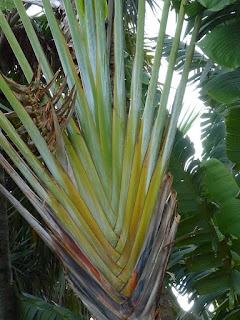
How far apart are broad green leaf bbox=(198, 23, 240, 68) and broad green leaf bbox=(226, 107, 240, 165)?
9.6 inches

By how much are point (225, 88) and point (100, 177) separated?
3.16 ft

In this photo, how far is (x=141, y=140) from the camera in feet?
4.40

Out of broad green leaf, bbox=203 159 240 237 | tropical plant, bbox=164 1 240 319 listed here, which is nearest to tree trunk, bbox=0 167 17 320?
tropical plant, bbox=164 1 240 319

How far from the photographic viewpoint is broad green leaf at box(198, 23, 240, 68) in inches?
77.7

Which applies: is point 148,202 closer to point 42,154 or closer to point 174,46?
point 42,154

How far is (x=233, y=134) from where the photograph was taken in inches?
73.2

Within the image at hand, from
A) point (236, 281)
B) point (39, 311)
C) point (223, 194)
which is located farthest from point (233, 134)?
point (39, 311)

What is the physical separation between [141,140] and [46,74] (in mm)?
347

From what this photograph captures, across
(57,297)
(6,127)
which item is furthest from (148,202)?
(57,297)

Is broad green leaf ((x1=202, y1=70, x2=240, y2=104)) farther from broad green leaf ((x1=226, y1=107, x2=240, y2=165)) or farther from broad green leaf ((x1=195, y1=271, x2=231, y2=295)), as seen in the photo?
broad green leaf ((x1=195, y1=271, x2=231, y2=295))

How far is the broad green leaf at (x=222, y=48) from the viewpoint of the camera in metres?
1.97

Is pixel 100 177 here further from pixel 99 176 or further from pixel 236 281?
pixel 236 281

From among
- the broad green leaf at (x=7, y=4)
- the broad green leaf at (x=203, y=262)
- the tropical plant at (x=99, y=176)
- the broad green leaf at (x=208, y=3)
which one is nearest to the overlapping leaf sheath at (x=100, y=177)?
the tropical plant at (x=99, y=176)

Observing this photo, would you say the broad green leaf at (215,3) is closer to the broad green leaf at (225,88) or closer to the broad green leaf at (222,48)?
the broad green leaf at (222,48)
